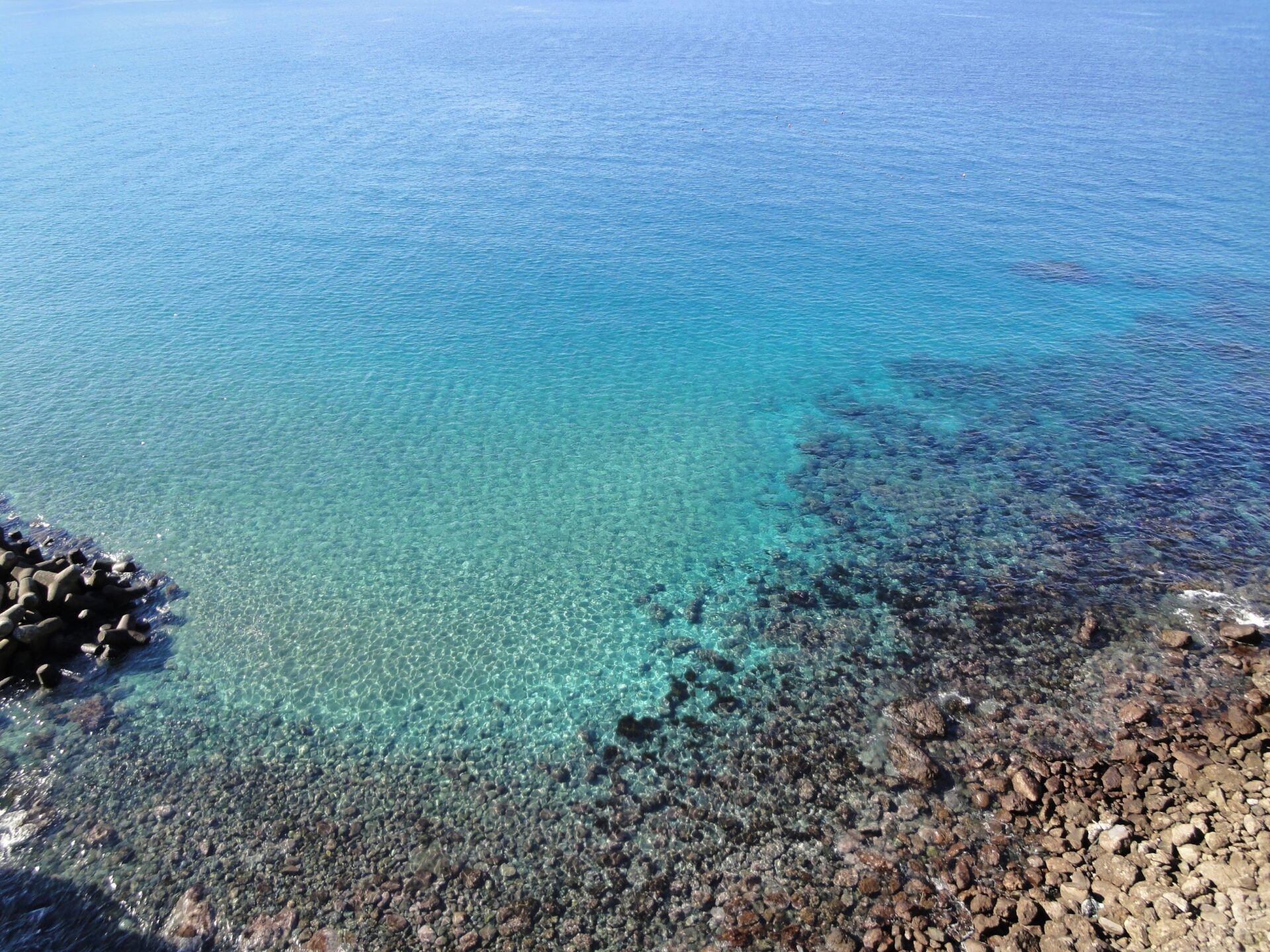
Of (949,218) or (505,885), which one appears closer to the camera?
(505,885)

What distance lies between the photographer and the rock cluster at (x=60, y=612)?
2733 centimetres

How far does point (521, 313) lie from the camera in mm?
57344

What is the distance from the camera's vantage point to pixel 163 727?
2627cm

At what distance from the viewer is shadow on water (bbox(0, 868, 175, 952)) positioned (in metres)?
19.9

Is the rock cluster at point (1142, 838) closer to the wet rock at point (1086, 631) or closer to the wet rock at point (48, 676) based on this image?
the wet rock at point (1086, 631)

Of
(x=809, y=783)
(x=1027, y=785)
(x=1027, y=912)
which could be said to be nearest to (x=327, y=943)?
(x=809, y=783)

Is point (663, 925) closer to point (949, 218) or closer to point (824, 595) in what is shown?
point (824, 595)

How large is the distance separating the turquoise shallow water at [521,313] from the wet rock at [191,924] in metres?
7.09

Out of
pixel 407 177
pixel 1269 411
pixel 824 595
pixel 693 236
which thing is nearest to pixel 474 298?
pixel 693 236

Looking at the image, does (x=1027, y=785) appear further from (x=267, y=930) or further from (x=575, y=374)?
(x=575, y=374)

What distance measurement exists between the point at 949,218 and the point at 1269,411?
3578cm

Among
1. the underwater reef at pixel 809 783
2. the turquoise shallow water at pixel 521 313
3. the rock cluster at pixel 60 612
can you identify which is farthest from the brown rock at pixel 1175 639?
the rock cluster at pixel 60 612

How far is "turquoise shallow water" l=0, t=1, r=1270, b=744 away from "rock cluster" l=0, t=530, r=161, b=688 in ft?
5.81

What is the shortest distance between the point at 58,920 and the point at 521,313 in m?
44.5
